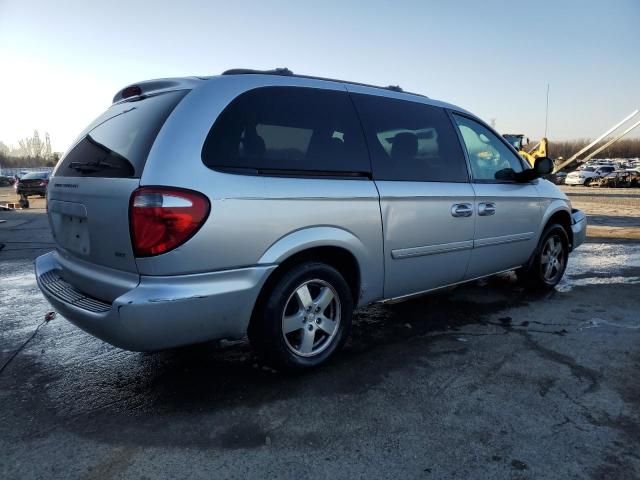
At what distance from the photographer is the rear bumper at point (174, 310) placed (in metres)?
2.32

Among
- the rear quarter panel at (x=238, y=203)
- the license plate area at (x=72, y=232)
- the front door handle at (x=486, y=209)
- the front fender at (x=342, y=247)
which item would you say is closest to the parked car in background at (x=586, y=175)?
the front door handle at (x=486, y=209)

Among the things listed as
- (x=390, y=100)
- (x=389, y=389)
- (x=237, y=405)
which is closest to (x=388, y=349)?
(x=389, y=389)

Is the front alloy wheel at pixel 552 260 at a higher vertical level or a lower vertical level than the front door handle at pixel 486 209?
lower

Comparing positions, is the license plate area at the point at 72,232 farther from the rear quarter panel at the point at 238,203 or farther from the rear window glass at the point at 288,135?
the rear window glass at the point at 288,135

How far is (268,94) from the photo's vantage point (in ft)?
9.38

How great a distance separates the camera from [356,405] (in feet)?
8.73

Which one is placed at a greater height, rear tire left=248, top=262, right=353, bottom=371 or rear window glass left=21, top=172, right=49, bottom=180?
rear window glass left=21, top=172, right=49, bottom=180

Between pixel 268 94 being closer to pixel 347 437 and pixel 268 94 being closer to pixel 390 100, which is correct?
pixel 390 100

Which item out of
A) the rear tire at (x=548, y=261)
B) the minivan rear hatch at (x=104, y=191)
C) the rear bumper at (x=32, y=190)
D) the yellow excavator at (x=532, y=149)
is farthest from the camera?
the rear bumper at (x=32, y=190)

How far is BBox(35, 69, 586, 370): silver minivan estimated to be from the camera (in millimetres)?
2375

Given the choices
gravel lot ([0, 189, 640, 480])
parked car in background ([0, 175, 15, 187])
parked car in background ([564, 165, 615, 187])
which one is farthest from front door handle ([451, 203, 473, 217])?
parked car in background ([0, 175, 15, 187])

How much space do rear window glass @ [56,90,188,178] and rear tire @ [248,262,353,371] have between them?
1.04 m

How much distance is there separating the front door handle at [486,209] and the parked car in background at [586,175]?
33.6 meters

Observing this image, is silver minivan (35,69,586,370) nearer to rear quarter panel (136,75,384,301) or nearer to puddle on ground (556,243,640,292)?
rear quarter panel (136,75,384,301)
